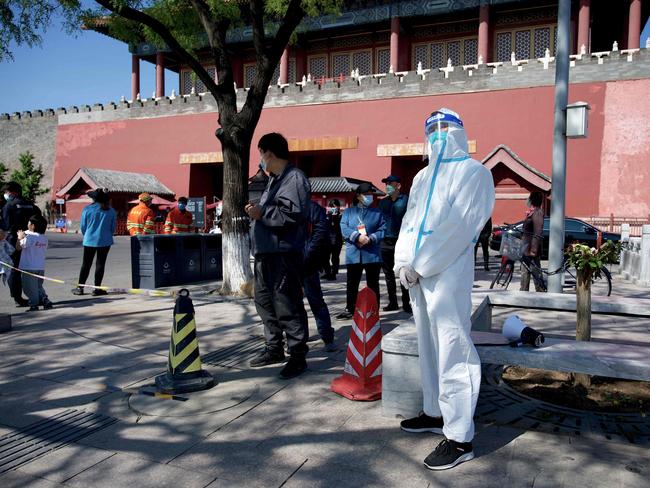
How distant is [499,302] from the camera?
16.4 ft

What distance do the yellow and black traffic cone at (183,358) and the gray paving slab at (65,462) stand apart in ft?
2.87

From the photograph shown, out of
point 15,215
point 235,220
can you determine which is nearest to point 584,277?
point 235,220

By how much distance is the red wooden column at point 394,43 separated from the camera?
88.4ft

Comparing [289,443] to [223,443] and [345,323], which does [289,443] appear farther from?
[345,323]

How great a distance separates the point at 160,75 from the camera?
109 feet

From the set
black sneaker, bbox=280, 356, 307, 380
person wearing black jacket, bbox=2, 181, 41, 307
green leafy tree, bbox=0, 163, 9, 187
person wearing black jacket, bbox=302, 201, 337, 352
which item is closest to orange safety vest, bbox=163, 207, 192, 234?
person wearing black jacket, bbox=2, 181, 41, 307

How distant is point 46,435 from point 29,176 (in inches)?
1529

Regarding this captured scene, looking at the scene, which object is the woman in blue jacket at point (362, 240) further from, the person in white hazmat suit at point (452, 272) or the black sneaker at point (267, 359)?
the person in white hazmat suit at point (452, 272)

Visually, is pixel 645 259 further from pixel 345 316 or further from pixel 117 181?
pixel 117 181

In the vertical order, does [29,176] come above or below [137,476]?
above

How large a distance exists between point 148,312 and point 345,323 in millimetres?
2770

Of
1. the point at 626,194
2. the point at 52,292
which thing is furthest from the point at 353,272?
the point at 626,194

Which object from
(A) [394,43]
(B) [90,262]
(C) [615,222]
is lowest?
(B) [90,262]

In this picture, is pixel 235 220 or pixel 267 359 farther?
pixel 235 220
